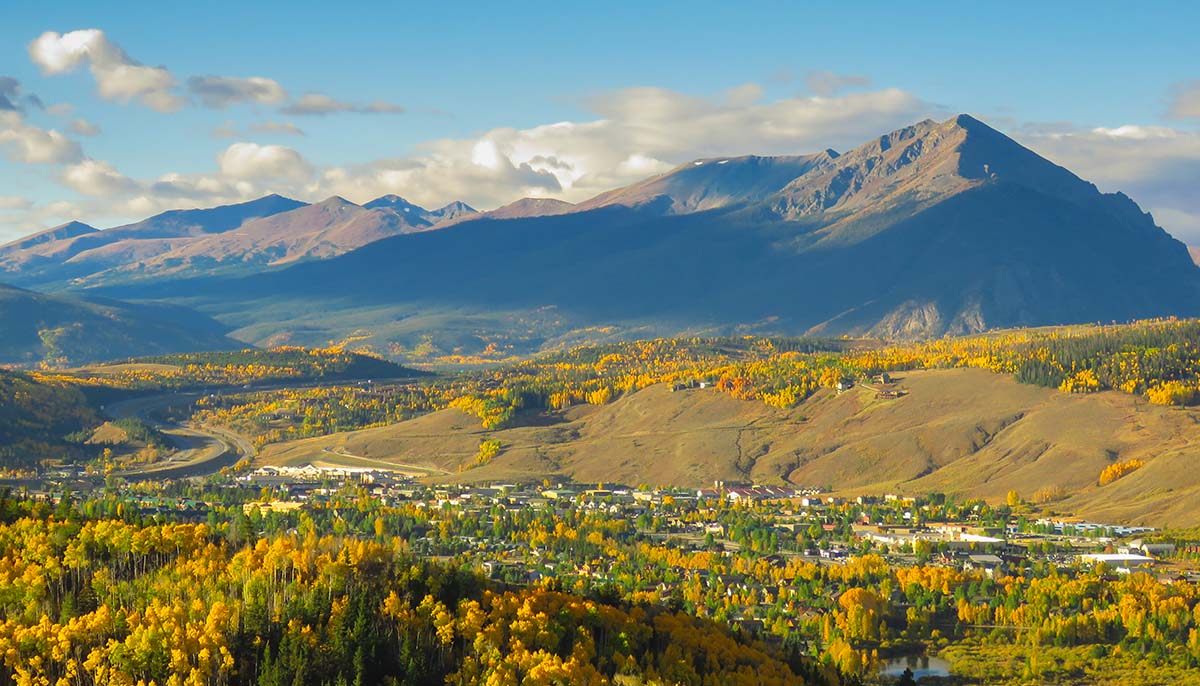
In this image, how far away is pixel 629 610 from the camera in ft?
426

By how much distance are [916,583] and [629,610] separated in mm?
57817

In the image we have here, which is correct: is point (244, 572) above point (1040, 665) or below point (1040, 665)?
above

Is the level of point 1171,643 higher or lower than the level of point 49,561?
lower

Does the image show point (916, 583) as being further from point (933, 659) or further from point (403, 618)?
point (403, 618)

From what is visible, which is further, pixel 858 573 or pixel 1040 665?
pixel 858 573

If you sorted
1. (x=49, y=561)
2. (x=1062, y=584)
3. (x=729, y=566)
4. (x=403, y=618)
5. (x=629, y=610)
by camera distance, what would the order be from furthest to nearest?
(x=729, y=566)
(x=1062, y=584)
(x=629, y=610)
(x=49, y=561)
(x=403, y=618)

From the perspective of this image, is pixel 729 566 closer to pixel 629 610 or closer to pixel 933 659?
pixel 933 659

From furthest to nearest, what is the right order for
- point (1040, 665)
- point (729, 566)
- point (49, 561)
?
point (729, 566)
point (1040, 665)
point (49, 561)

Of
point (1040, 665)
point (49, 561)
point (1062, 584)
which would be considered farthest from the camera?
point (1062, 584)

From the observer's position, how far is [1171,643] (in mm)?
153625

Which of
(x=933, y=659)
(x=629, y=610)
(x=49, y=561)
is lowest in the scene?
(x=933, y=659)

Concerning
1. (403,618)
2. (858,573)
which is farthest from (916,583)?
(403,618)

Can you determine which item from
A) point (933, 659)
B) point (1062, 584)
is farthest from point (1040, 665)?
point (1062, 584)

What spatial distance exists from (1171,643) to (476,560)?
79.9 m
